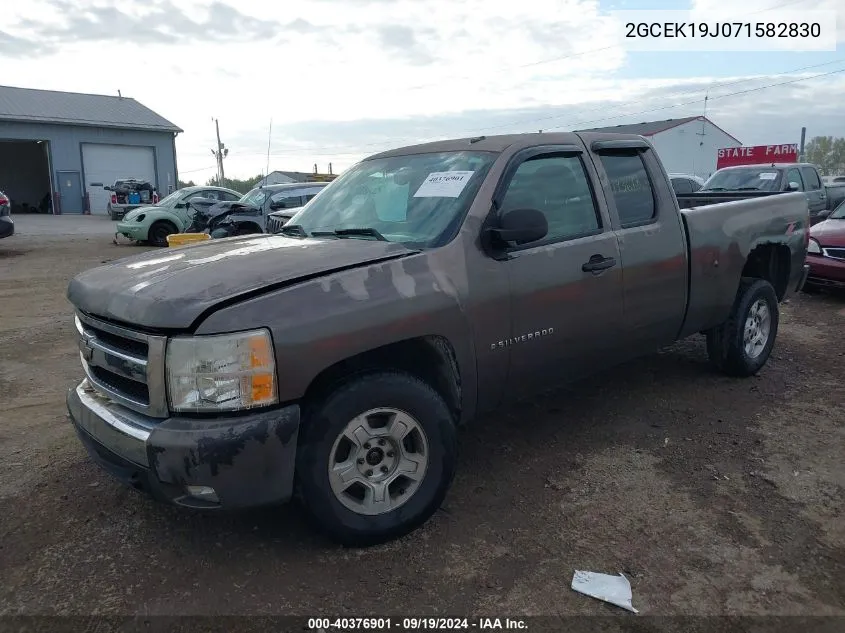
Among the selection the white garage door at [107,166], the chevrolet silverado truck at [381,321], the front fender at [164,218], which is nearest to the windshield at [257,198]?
A: the front fender at [164,218]

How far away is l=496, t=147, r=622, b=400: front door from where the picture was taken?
354cm

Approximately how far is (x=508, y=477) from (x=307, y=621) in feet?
5.08

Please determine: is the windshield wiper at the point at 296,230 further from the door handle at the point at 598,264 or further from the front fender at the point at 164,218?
the front fender at the point at 164,218

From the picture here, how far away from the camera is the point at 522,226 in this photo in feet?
10.7

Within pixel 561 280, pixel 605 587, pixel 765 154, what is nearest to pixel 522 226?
pixel 561 280

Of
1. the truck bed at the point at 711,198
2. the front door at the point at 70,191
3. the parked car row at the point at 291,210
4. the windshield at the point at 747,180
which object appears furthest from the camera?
the front door at the point at 70,191

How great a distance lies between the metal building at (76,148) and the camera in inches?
1216

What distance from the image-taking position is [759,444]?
414 cm

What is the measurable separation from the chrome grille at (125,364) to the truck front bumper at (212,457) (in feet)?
0.34

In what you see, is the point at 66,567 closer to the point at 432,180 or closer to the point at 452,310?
the point at 452,310

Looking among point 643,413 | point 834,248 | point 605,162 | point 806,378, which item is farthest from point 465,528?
point 834,248

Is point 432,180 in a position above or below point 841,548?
above

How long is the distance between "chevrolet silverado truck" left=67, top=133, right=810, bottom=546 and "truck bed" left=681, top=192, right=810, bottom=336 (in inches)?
1.6

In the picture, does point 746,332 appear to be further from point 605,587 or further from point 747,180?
point 747,180
